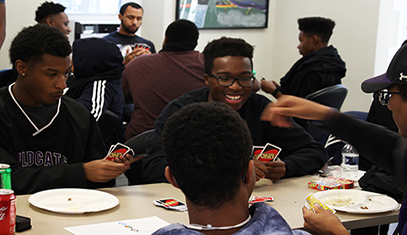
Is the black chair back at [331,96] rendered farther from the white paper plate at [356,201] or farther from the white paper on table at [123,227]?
the white paper on table at [123,227]

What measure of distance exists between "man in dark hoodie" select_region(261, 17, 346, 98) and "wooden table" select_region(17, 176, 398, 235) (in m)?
2.32

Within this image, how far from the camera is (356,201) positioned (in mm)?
1987

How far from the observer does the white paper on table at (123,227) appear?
151cm

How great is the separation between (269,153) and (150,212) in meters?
0.73

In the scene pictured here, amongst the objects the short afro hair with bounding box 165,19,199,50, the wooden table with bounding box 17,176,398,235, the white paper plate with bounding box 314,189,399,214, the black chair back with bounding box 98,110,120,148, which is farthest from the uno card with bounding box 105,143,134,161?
the short afro hair with bounding box 165,19,199,50

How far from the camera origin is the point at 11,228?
142 cm

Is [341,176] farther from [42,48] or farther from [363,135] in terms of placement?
[42,48]

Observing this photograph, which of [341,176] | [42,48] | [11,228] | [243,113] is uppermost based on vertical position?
[42,48]

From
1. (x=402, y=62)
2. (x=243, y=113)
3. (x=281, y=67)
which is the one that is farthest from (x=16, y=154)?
(x=281, y=67)

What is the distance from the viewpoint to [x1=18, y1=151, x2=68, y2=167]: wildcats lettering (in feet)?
6.98

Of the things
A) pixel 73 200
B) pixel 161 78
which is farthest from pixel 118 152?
pixel 161 78

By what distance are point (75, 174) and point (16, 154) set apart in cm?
31

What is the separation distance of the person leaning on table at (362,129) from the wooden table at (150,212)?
0.55ft

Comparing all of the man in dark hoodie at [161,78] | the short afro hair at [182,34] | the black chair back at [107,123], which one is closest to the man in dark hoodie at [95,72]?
the black chair back at [107,123]
